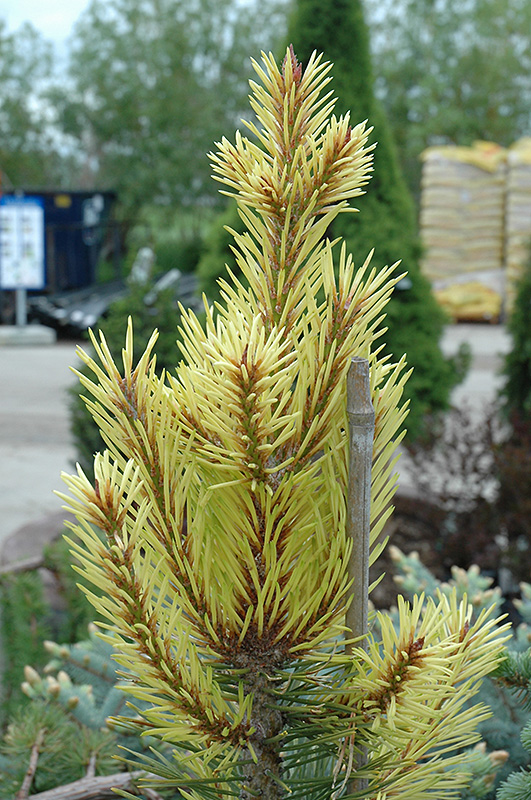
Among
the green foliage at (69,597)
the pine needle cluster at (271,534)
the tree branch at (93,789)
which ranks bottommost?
the green foliage at (69,597)

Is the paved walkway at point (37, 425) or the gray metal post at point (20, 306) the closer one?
the paved walkway at point (37, 425)

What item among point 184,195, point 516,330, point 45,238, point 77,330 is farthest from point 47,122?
point 516,330

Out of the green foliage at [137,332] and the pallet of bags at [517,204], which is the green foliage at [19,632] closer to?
the green foliage at [137,332]

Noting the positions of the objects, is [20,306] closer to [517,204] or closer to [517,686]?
[517,204]

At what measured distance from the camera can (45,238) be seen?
1557 cm

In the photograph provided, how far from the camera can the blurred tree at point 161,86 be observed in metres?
18.0

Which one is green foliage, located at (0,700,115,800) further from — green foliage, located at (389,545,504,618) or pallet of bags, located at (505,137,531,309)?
pallet of bags, located at (505,137,531,309)

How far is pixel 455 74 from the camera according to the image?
20.0m

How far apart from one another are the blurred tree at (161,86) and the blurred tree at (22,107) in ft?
3.47

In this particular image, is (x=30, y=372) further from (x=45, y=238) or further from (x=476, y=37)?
(x=476, y=37)

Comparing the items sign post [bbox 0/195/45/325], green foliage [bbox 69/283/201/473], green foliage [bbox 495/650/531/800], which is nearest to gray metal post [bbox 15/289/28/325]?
sign post [bbox 0/195/45/325]

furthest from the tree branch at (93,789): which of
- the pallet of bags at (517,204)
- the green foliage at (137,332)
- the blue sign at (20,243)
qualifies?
the pallet of bags at (517,204)

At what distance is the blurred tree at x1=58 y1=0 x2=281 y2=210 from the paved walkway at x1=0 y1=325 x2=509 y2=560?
591 cm

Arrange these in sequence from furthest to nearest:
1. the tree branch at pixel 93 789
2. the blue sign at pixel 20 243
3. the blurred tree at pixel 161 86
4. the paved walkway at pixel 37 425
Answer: the blurred tree at pixel 161 86
the blue sign at pixel 20 243
the paved walkway at pixel 37 425
the tree branch at pixel 93 789
